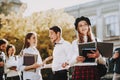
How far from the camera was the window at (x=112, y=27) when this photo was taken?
488 centimetres

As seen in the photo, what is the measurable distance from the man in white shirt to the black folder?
12.5 inches

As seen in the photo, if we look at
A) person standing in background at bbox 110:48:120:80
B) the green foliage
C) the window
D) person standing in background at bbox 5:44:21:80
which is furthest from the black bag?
the window

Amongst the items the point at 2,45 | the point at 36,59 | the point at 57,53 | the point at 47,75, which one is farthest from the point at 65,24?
the point at 57,53

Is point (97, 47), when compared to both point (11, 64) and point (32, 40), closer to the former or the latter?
point (32, 40)

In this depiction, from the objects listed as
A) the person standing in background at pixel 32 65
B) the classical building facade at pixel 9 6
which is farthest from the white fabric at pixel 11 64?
the classical building facade at pixel 9 6

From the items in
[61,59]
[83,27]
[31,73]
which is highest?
[83,27]

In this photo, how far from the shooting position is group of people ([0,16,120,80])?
2.71 metres

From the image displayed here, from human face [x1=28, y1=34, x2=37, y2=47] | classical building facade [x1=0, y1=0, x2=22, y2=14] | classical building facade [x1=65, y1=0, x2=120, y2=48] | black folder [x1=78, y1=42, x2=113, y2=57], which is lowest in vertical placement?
black folder [x1=78, y1=42, x2=113, y2=57]

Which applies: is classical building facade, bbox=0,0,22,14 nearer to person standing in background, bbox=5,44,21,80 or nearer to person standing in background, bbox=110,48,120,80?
person standing in background, bbox=5,44,21,80

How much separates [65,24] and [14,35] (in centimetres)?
94

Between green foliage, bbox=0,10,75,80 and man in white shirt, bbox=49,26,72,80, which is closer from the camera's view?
man in white shirt, bbox=49,26,72,80

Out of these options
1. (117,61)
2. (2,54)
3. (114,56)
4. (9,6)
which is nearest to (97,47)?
(114,56)

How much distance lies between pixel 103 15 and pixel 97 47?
210cm

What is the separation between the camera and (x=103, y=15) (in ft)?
15.6
